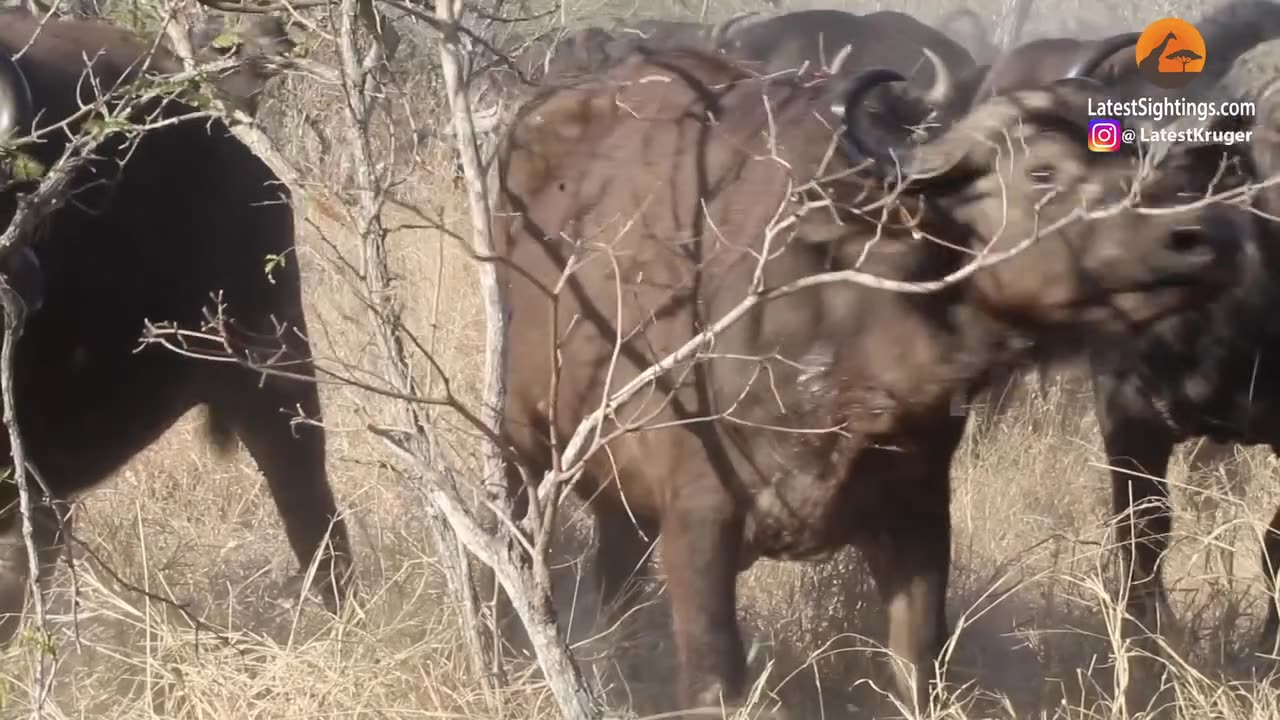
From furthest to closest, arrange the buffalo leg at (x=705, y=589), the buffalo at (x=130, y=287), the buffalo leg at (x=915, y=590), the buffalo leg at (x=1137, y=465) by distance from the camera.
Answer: the buffalo leg at (x=1137, y=465), the buffalo leg at (x=915, y=590), the buffalo at (x=130, y=287), the buffalo leg at (x=705, y=589)

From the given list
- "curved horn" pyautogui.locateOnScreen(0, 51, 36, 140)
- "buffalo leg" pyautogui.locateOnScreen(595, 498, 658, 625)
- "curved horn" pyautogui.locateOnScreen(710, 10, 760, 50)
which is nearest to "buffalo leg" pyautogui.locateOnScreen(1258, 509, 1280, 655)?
"buffalo leg" pyautogui.locateOnScreen(595, 498, 658, 625)

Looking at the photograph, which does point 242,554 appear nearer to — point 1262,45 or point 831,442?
point 831,442

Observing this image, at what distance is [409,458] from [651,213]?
41.0 inches

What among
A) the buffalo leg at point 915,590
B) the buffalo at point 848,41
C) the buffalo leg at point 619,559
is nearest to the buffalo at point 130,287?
the buffalo leg at point 619,559

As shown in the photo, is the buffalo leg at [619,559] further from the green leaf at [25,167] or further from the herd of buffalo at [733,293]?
the green leaf at [25,167]

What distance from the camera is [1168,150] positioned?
3453 mm

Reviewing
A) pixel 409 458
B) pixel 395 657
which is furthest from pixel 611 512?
pixel 409 458

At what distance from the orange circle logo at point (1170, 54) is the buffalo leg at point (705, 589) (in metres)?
2.19

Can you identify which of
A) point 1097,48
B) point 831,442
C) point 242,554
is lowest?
point 242,554

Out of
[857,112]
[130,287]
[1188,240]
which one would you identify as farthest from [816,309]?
[130,287]

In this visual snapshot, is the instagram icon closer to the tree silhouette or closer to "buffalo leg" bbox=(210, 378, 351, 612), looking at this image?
the tree silhouette

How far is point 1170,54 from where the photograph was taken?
5.08 m

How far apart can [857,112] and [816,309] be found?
50 centimetres

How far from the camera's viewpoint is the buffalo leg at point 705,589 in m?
3.59
